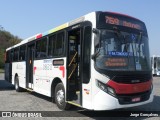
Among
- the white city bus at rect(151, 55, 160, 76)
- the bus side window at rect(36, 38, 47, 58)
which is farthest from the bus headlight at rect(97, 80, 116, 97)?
the white city bus at rect(151, 55, 160, 76)

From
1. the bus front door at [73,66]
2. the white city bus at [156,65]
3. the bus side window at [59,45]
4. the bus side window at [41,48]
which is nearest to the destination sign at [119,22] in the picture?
the bus front door at [73,66]

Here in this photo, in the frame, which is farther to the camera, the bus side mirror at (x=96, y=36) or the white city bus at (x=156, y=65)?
the white city bus at (x=156, y=65)

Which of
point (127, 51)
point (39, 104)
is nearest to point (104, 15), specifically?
point (127, 51)

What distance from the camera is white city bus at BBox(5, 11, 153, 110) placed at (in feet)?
25.8

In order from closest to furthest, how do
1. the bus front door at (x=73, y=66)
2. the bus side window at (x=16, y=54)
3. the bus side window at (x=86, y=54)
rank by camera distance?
the bus side window at (x=86, y=54)
the bus front door at (x=73, y=66)
the bus side window at (x=16, y=54)

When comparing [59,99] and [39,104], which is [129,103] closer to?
[59,99]

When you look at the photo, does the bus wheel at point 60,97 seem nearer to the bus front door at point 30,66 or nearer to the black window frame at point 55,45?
the black window frame at point 55,45

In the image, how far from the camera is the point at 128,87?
809cm

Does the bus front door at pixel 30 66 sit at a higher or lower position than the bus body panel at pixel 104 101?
higher

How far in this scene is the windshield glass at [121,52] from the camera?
7.96 metres

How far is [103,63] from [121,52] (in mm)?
669

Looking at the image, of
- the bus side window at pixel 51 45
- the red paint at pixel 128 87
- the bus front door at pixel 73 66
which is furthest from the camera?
the bus side window at pixel 51 45

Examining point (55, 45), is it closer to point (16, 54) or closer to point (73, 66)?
point (73, 66)

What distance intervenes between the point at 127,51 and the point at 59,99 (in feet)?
10.9
